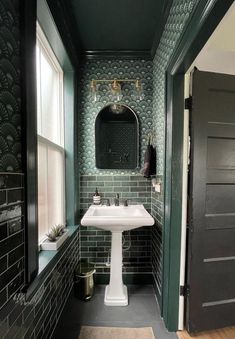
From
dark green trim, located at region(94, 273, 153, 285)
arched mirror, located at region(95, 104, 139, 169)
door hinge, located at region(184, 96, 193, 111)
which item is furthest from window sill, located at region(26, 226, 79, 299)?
door hinge, located at region(184, 96, 193, 111)

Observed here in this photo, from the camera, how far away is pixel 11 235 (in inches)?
37.8

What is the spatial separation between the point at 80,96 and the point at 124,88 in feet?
1.73

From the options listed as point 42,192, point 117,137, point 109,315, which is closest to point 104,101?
point 117,137

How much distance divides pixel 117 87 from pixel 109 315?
2304 millimetres

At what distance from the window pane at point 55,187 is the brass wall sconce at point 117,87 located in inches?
33.3

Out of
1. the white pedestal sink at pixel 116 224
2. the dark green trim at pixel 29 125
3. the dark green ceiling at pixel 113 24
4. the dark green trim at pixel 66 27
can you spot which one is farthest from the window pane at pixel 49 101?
the white pedestal sink at pixel 116 224

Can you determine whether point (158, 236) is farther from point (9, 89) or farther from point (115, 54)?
point (115, 54)

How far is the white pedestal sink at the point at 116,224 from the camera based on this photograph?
5.72 ft

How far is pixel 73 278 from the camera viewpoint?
2.18m

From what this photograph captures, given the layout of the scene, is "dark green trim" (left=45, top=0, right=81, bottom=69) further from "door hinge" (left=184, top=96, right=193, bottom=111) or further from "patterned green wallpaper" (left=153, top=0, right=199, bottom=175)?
"door hinge" (left=184, top=96, right=193, bottom=111)

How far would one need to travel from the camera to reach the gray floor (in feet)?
5.46

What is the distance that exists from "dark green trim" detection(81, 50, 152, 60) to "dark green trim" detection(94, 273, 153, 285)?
2514 mm

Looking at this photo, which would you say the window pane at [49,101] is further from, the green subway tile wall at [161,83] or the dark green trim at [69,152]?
the green subway tile wall at [161,83]

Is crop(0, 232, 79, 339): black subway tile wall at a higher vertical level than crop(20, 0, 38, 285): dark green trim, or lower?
lower
